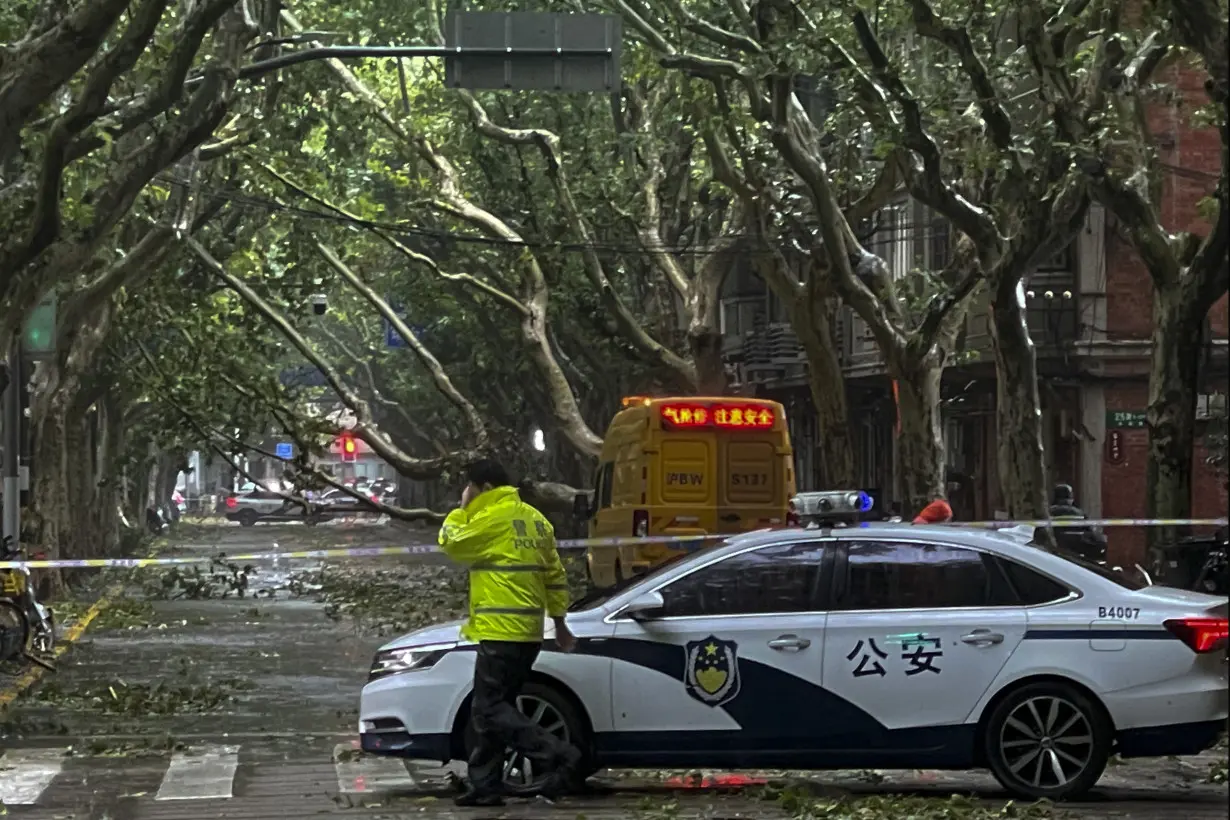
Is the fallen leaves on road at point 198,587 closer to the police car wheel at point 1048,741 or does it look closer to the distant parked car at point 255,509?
the police car wheel at point 1048,741

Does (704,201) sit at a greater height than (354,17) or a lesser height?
lesser

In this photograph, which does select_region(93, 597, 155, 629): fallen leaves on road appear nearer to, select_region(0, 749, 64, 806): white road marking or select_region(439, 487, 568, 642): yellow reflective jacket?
select_region(0, 749, 64, 806): white road marking

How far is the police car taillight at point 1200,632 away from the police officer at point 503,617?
2.94 meters

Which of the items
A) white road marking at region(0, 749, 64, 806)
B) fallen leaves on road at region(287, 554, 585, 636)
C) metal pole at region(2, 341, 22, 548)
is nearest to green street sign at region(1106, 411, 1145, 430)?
fallen leaves on road at region(287, 554, 585, 636)

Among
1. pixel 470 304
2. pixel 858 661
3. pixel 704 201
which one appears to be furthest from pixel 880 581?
pixel 470 304

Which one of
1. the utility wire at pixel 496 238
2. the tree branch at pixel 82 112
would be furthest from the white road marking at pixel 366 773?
the utility wire at pixel 496 238

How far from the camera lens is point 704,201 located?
1249 inches

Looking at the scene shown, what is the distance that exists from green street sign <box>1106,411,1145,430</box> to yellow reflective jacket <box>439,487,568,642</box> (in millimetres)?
19808

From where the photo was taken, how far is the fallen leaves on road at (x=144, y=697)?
51.2ft

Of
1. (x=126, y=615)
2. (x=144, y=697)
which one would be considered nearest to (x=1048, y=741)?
(x=144, y=697)

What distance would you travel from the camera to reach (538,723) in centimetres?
1052

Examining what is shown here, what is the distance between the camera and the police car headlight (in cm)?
1073

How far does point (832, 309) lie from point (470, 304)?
1092 centimetres

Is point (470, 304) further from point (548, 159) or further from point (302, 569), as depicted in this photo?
point (548, 159)
